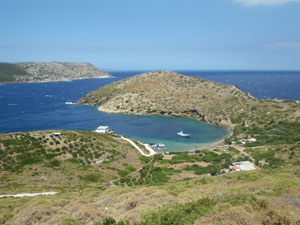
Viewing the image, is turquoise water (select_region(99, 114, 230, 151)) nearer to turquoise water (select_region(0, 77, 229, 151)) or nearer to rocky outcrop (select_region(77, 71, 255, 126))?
turquoise water (select_region(0, 77, 229, 151))

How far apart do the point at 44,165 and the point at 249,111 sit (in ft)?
235

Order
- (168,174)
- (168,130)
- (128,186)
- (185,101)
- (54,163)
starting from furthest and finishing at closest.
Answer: (185,101), (168,130), (168,174), (54,163), (128,186)

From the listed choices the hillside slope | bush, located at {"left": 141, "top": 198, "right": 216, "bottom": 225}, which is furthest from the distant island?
the hillside slope

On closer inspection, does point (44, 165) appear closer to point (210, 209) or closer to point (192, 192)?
point (192, 192)

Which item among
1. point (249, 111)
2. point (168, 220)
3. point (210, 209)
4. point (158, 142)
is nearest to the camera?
point (168, 220)

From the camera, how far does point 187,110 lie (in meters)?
96.8

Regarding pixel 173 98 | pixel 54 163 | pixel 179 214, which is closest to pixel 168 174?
pixel 54 163

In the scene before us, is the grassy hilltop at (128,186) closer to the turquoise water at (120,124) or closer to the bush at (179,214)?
the bush at (179,214)

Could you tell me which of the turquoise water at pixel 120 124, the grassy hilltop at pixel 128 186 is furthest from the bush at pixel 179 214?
the turquoise water at pixel 120 124

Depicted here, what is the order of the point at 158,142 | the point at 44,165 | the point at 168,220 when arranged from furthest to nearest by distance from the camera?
1. the point at 158,142
2. the point at 44,165
3. the point at 168,220

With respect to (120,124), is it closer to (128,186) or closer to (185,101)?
(185,101)

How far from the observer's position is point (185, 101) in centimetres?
10294

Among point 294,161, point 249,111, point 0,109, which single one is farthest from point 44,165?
point 0,109

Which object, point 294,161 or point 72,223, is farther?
point 294,161
